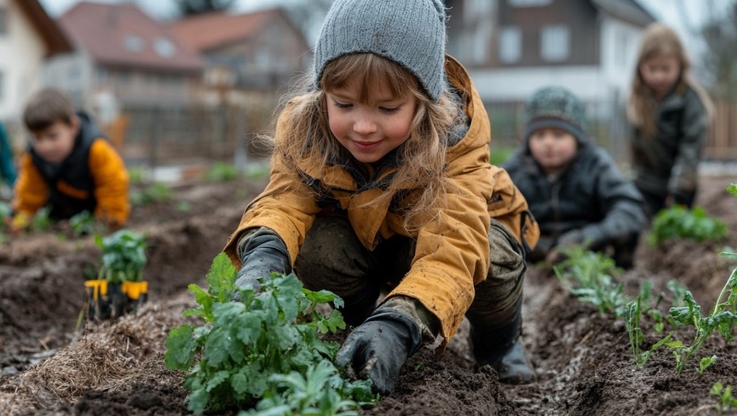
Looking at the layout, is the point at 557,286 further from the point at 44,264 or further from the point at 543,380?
the point at 44,264

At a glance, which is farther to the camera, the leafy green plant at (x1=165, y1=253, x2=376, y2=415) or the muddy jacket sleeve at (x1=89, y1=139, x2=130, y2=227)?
the muddy jacket sleeve at (x1=89, y1=139, x2=130, y2=227)

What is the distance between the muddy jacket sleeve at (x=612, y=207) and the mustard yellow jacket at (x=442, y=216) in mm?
2037

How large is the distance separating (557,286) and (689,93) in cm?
327

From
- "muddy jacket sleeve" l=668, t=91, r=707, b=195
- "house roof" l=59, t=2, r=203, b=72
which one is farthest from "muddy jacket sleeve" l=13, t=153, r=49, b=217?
"house roof" l=59, t=2, r=203, b=72

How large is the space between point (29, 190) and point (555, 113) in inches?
173

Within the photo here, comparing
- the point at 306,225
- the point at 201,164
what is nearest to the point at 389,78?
the point at 306,225

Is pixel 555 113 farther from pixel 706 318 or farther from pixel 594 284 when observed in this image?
pixel 706 318

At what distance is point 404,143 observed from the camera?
266 centimetres

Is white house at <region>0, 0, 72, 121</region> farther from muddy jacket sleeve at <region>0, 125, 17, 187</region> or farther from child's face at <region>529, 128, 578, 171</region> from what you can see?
child's face at <region>529, 128, 578, 171</region>

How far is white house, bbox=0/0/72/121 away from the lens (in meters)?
27.1

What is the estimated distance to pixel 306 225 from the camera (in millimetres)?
2857

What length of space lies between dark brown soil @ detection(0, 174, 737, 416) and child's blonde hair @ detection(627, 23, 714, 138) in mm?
1385

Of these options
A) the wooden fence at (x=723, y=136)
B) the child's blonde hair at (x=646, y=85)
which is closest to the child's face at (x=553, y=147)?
the child's blonde hair at (x=646, y=85)

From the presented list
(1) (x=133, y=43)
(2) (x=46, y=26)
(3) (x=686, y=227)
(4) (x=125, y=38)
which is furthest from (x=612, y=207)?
(4) (x=125, y=38)
